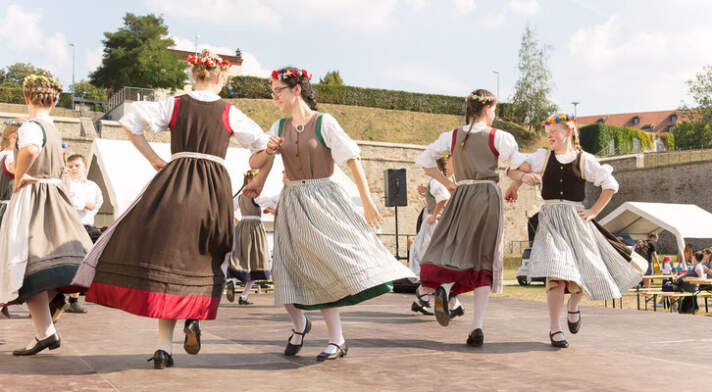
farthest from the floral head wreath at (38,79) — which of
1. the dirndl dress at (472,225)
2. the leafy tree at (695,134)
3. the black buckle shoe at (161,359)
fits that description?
the leafy tree at (695,134)

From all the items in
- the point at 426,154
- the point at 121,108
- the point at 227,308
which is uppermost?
the point at 121,108

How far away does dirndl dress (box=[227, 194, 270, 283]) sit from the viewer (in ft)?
27.6

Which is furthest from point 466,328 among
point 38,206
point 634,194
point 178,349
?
point 634,194

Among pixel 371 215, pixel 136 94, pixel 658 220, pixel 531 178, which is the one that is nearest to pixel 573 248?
pixel 531 178

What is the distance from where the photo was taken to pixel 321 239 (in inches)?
139

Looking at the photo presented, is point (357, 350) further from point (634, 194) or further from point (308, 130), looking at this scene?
point (634, 194)

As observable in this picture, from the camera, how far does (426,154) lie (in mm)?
4984

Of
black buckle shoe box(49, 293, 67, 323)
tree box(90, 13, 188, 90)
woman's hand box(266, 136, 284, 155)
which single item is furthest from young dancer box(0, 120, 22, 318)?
tree box(90, 13, 188, 90)

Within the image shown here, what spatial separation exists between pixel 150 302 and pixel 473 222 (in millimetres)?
2283

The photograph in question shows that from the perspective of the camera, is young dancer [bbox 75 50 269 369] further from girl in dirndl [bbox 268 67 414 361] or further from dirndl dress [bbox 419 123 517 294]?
dirndl dress [bbox 419 123 517 294]

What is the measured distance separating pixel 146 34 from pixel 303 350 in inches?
1840

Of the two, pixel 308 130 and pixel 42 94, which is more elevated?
pixel 42 94

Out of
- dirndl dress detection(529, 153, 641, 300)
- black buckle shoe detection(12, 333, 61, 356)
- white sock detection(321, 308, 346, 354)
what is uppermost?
dirndl dress detection(529, 153, 641, 300)

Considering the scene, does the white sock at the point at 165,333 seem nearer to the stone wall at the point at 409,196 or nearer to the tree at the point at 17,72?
the stone wall at the point at 409,196
